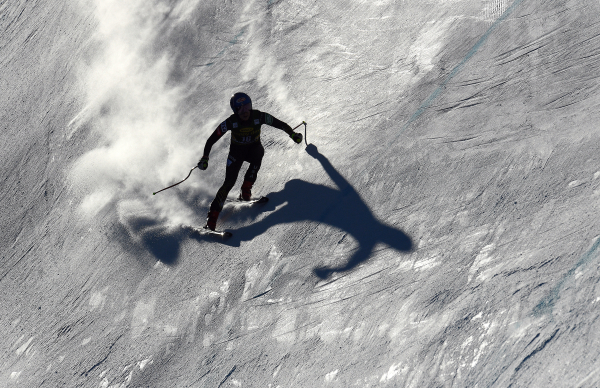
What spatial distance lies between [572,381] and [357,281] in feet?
8.30

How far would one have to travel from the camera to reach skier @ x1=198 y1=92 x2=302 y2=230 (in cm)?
562

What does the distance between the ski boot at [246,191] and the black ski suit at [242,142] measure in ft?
0.24

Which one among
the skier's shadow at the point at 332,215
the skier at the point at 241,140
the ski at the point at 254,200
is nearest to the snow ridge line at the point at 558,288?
the skier's shadow at the point at 332,215

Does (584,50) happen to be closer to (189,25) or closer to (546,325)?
(546,325)

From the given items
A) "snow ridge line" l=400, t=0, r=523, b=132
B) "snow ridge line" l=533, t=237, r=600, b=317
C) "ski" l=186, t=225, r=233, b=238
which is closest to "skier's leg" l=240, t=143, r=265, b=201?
"ski" l=186, t=225, r=233, b=238

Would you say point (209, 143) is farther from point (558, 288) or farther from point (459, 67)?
point (558, 288)

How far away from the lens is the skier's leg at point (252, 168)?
606 centimetres

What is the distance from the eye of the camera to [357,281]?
5754mm

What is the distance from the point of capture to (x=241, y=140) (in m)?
5.89

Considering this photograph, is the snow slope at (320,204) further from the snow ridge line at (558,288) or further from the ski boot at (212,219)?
the ski boot at (212,219)

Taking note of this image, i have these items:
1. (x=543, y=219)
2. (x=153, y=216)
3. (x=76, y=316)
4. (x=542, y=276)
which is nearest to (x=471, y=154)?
(x=543, y=219)

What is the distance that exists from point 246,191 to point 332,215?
4.17 ft

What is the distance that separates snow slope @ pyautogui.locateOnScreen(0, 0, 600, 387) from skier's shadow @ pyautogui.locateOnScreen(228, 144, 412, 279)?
0.03m

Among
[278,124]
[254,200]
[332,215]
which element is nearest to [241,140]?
[278,124]
